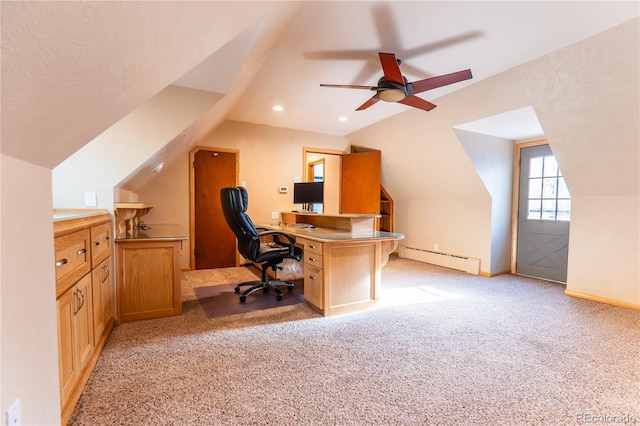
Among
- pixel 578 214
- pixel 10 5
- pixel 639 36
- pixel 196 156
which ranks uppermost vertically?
pixel 639 36

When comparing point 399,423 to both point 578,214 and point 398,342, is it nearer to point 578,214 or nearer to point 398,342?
point 398,342

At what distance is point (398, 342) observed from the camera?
2.25 metres

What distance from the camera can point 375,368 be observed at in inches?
74.5

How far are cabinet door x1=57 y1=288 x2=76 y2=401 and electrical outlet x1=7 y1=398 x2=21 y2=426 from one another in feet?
1.77

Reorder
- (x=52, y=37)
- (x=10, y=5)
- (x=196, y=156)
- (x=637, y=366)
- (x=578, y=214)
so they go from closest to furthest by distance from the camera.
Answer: (x=10, y=5) < (x=52, y=37) < (x=637, y=366) < (x=578, y=214) < (x=196, y=156)

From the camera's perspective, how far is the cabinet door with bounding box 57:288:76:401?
54.1 inches

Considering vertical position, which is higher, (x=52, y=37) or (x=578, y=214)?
(x=52, y=37)

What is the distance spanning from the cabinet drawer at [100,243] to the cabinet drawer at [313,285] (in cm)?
174

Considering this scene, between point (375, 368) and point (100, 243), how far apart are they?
211 cm

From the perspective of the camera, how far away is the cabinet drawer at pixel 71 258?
1373mm

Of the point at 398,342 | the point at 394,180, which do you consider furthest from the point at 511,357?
the point at 394,180

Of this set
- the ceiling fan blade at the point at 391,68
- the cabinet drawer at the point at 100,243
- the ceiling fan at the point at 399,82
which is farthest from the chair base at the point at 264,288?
the ceiling fan blade at the point at 391,68

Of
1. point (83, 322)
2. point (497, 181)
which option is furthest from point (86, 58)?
point (497, 181)

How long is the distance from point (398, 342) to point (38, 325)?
6.93 ft
